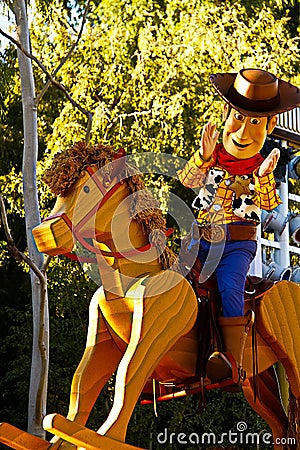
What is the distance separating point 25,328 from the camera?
28.1 feet

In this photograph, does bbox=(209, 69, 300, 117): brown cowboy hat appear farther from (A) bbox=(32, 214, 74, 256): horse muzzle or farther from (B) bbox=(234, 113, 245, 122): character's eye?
(A) bbox=(32, 214, 74, 256): horse muzzle

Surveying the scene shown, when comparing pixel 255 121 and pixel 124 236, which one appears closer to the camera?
pixel 124 236

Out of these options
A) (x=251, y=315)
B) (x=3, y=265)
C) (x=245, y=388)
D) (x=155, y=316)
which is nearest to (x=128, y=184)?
(x=155, y=316)

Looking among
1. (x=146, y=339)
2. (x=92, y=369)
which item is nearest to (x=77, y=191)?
(x=146, y=339)

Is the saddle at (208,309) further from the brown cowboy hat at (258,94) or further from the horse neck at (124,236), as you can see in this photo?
the brown cowboy hat at (258,94)

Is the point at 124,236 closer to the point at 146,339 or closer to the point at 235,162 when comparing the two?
the point at 146,339

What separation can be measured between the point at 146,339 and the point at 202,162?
904 mm

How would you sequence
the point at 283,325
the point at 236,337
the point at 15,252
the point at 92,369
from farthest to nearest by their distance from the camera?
the point at 15,252, the point at 283,325, the point at 236,337, the point at 92,369

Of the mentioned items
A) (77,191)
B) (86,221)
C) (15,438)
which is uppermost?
(77,191)

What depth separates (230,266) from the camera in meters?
3.68

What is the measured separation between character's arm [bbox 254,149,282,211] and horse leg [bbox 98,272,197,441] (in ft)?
1.88

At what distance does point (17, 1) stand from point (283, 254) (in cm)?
294

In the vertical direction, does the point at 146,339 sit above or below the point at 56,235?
below

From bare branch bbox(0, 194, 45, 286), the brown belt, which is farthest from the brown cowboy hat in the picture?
bare branch bbox(0, 194, 45, 286)
